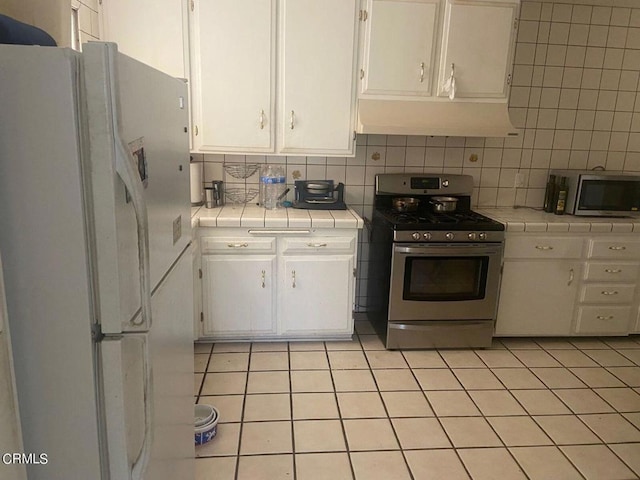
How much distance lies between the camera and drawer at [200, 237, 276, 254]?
284 cm

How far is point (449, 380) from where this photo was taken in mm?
2715

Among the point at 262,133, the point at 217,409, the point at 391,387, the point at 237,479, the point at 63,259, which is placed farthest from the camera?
the point at 262,133

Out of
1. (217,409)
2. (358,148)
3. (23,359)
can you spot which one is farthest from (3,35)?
(358,148)

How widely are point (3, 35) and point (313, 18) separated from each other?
2.15 meters

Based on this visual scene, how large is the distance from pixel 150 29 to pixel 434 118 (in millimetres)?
1794

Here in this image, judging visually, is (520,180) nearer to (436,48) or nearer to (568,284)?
(568,284)

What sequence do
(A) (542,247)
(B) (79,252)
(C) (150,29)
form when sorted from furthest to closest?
(A) (542,247)
(C) (150,29)
(B) (79,252)

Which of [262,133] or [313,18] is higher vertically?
[313,18]

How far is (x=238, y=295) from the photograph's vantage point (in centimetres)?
293

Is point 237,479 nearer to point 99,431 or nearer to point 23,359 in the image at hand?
point 99,431

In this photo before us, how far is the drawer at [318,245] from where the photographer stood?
2.89 metres

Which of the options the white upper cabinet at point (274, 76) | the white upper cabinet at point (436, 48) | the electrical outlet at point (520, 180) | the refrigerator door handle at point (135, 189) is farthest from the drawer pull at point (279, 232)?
the refrigerator door handle at point (135, 189)

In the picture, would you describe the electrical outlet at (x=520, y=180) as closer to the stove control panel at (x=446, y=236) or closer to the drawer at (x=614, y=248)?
the drawer at (x=614, y=248)

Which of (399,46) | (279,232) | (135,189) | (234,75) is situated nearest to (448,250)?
(279,232)
